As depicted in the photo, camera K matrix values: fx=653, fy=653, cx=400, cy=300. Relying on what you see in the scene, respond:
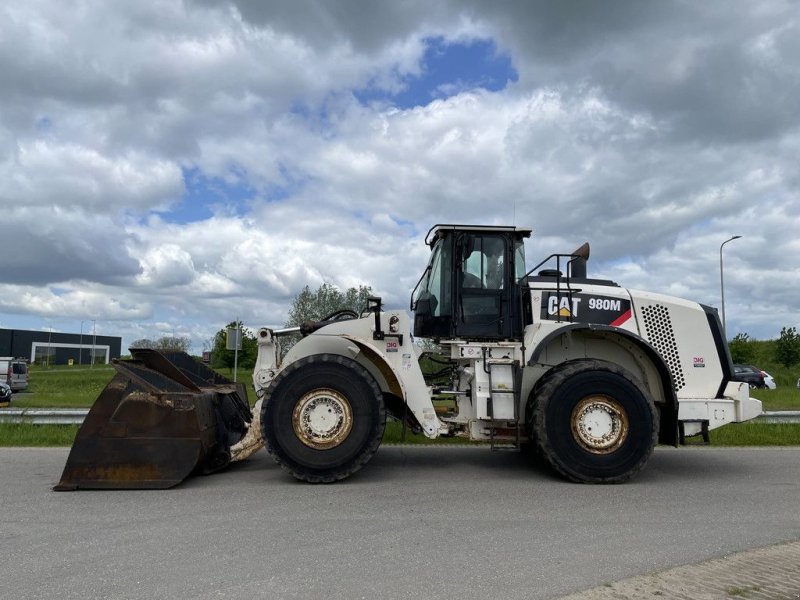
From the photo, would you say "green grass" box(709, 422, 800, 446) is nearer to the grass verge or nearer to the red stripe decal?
the grass verge

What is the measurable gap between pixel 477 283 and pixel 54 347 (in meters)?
94.6

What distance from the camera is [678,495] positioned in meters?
6.65

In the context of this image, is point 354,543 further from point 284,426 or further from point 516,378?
point 516,378

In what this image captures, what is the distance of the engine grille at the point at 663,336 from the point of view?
301 inches

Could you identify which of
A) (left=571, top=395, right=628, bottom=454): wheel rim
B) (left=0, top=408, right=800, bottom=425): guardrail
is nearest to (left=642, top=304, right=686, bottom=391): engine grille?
(left=571, top=395, right=628, bottom=454): wheel rim

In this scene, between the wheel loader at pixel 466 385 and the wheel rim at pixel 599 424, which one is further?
the wheel rim at pixel 599 424

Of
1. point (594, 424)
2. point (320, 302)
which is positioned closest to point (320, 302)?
point (320, 302)

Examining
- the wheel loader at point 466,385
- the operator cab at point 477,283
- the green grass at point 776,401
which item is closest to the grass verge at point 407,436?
the wheel loader at point 466,385

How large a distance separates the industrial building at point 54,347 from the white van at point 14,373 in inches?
2079

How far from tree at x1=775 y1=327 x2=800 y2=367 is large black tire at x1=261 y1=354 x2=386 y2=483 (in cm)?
3951

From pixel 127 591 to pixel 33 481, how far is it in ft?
13.0

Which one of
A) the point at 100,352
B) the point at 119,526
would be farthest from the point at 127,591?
the point at 100,352

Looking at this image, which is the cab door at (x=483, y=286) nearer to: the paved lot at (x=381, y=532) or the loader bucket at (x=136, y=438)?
the paved lot at (x=381, y=532)

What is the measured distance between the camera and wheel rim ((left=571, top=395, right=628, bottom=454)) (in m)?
7.14
